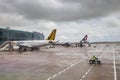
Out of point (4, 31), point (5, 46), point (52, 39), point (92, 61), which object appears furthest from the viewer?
point (4, 31)

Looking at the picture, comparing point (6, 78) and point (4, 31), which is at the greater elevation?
point (4, 31)

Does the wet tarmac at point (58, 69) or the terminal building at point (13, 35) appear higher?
the terminal building at point (13, 35)

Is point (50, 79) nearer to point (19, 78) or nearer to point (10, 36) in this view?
point (19, 78)

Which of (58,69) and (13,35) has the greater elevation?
(13,35)

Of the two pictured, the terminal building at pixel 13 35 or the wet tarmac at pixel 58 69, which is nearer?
the wet tarmac at pixel 58 69

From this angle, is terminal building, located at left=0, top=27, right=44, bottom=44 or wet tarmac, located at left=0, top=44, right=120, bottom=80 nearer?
wet tarmac, located at left=0, top=44, right=120, bottom=80

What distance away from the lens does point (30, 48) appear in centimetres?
9619

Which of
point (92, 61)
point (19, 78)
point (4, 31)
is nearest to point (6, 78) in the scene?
point (19, 78)

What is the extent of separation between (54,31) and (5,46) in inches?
900

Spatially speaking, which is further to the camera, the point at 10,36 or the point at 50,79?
the point at 10,36

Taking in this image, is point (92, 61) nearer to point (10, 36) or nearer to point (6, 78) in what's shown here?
point (6, 78)

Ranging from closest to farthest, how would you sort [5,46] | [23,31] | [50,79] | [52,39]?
[50,79] < [5,46] < [52,39] < [23,31]

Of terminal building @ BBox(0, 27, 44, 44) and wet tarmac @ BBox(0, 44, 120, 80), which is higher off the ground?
terminal building @ BBox(0, 27, 44, 44)

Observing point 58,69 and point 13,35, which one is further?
point 13,35
